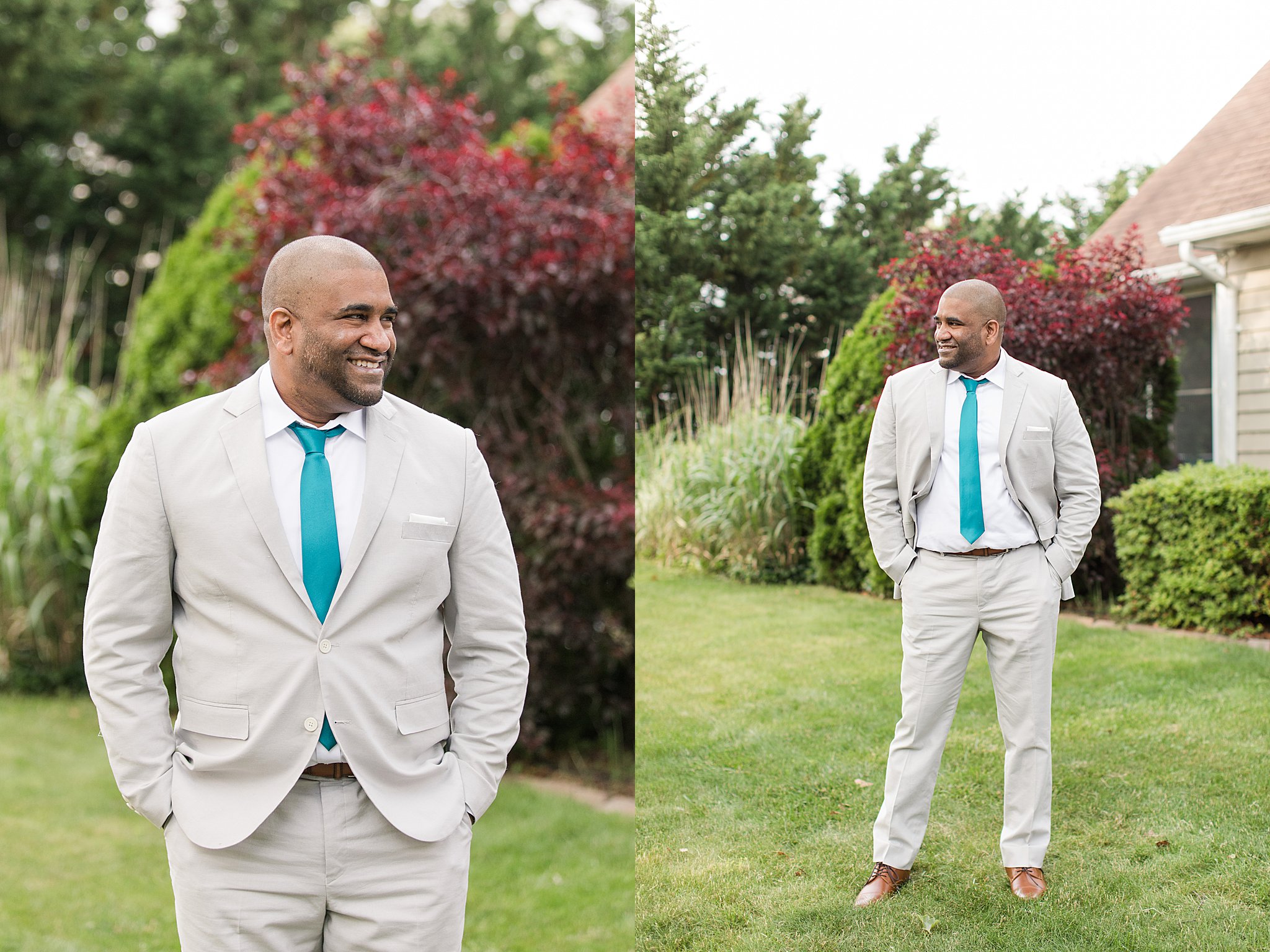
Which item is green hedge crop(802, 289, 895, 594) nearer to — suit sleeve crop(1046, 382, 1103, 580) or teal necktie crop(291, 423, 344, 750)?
suit sleeve crop(1046, 382, 1103, 580)

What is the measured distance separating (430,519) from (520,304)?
397 centimetres

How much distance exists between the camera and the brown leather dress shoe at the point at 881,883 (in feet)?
9.37

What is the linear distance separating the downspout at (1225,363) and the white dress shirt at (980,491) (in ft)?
1.69

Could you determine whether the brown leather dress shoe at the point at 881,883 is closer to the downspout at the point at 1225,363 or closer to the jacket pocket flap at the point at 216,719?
the downspout at the point at 1225,363

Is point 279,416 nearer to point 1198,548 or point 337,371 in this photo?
point 337,371

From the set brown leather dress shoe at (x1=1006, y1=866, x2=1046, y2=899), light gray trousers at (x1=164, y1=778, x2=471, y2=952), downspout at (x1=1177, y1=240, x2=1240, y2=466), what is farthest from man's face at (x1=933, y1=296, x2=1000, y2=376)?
light gray trousers at (x1=164, y1=778, x2=471, y2=952)

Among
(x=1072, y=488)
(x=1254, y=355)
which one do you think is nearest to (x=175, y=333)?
(x=1072, y=488)

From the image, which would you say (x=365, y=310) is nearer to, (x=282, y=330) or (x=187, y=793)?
(x=282, y=330)

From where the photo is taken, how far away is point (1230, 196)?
2.80 metres

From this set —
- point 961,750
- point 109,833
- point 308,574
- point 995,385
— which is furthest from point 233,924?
point 109,833

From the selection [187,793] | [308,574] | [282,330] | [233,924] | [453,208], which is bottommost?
[233,924]

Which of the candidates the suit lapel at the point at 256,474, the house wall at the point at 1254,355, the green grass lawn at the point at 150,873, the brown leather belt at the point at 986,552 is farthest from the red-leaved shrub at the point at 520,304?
the suit lapel at the point at 256,474

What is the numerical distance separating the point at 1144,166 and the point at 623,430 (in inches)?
153

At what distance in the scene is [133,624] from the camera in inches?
82.6
